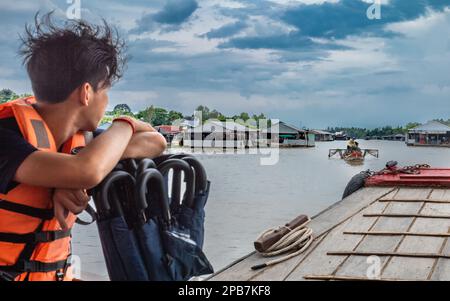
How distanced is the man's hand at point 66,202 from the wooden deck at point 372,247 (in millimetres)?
1167

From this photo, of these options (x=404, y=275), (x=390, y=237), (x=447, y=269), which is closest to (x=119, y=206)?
(x=404, y=275)

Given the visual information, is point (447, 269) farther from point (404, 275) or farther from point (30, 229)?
point (30, 229)

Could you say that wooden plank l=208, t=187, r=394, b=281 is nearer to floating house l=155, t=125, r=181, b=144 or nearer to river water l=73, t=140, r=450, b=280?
river water l=73, t=140, r=450, b=280

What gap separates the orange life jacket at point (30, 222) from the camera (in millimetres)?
1155

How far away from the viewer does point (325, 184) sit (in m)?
12.0

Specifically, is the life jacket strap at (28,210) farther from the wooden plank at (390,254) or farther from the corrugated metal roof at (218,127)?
the wooden plank at (390,254)

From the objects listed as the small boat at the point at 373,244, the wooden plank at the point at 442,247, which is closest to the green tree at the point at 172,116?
the small boat at the point at 373,244

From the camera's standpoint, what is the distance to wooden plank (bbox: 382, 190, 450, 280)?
2.49m

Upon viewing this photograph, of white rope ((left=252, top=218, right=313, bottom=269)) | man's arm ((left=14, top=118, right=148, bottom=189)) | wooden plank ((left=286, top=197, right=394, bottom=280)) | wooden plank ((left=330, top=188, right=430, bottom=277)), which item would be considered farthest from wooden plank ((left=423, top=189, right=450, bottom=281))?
man's arm ((left=14, top=118, right=148, bottom=189))

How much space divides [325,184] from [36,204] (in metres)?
11.1

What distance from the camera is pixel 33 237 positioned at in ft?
3.91

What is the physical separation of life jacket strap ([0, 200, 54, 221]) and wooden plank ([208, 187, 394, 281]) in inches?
45.3
